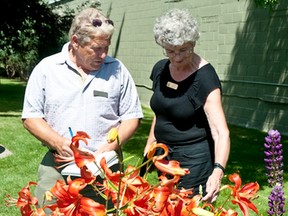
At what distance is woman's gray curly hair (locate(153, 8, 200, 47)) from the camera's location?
325cm

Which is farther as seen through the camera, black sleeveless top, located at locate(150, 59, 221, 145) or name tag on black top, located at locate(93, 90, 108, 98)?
black sleeveless top, located at locate(150, 59, 221, 145)

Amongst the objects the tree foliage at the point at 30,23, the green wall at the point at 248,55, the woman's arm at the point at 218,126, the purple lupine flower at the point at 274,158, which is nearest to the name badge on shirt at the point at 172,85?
the woman's arm at the point at 218,126

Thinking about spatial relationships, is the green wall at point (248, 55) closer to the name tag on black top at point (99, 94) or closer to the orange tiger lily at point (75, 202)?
the name tag on black top at point (99, 94)

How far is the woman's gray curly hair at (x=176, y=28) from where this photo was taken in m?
3.25

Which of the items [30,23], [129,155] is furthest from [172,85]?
[30,23]

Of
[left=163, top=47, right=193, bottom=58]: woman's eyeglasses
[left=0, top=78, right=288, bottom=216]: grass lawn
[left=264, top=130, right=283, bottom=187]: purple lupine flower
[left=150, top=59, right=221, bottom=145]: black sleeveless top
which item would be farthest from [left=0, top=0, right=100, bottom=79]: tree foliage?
[left=264, top=130, right=283, bottom=187]: purple lupine flower

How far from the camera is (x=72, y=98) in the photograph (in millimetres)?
3318

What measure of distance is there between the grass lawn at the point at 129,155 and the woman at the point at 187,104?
2167mm

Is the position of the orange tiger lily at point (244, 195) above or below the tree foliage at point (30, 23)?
above

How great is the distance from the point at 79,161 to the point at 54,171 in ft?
6.25

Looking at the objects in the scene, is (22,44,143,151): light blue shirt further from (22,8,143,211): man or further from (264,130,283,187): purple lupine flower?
(264,130,283,187): purple lupine flower

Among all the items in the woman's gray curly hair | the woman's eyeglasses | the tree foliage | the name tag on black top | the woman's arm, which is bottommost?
the tree foliage

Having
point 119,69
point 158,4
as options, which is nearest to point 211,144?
point 119,69

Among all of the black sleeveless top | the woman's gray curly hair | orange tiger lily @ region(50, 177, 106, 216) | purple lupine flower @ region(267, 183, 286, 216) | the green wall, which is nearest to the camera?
orange tiger lily @ region(50, 177, 106, 216)
